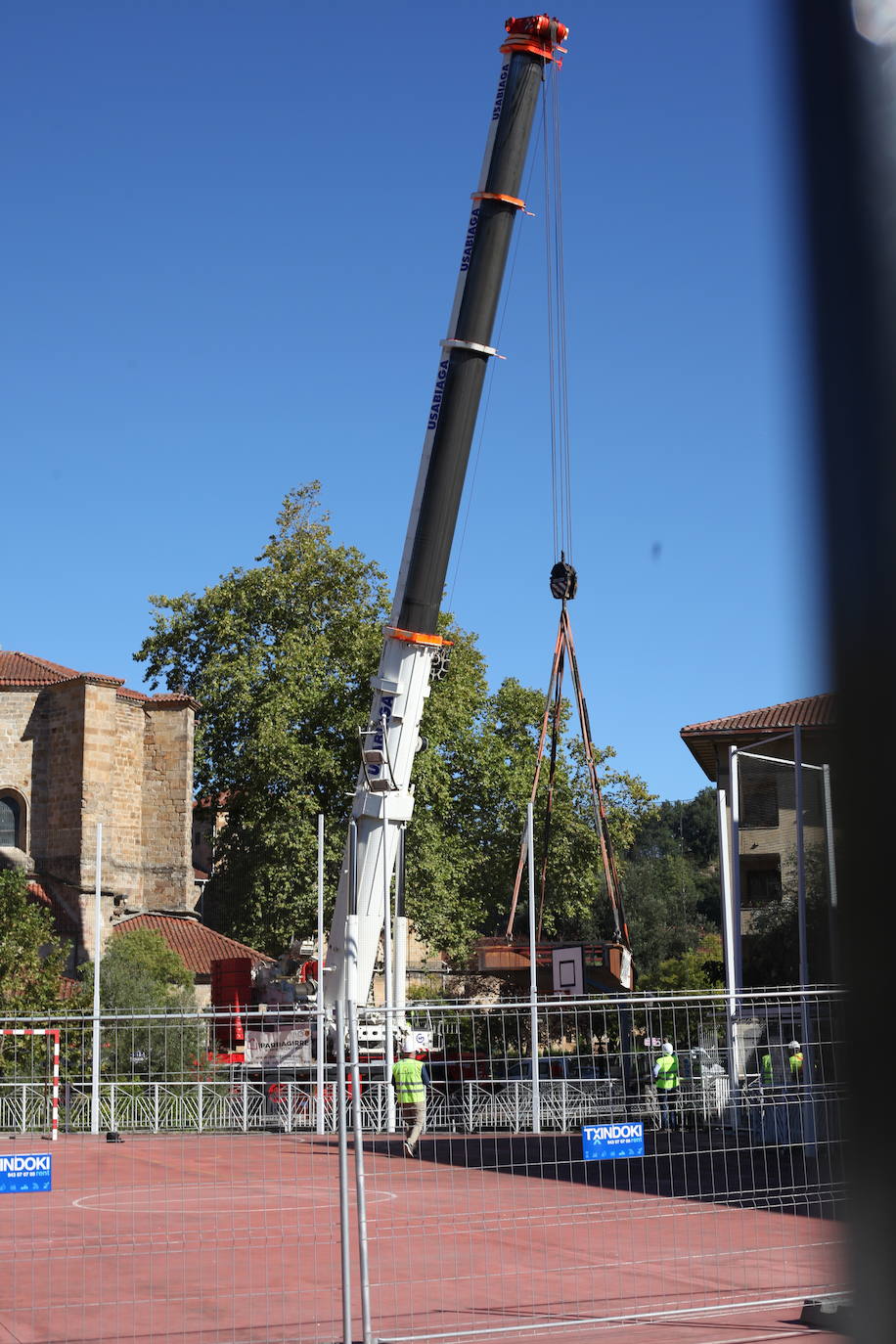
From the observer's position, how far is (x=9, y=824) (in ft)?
155

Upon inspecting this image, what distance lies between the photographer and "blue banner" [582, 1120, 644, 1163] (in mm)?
8789

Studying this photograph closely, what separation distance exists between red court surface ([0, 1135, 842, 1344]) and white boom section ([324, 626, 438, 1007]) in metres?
8.25

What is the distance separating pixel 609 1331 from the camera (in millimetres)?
7727

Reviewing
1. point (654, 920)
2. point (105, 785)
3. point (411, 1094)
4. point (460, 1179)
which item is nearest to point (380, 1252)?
point (460, 1179)

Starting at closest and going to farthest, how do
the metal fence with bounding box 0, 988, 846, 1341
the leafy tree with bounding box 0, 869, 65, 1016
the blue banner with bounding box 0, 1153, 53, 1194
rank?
the blue banner with bounding box 0, 1153, 53, 1194, the metal fence with bounding box 0, 988, 846, 1341, the leafy tree with bounding box 0, 869, 65, 1016

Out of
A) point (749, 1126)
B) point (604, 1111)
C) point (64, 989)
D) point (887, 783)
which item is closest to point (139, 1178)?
point (604, 1111)

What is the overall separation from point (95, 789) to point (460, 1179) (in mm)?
37609

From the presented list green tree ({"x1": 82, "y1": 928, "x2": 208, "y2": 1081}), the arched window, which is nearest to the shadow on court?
green tree ({"x1": 82, "y1": 928, "x2": 208, "y2": 1081})

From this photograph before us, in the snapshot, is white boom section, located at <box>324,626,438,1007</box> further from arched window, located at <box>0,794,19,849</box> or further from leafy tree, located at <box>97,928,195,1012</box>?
arched window, located at <box>0,794,19,849</box>

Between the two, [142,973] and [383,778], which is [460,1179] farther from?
[142,973]

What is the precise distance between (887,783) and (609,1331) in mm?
7352

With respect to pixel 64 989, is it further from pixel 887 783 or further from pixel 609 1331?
pixel 887 783

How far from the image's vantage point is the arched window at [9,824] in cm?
4709

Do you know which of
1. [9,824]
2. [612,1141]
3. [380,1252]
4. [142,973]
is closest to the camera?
[612,1141]
